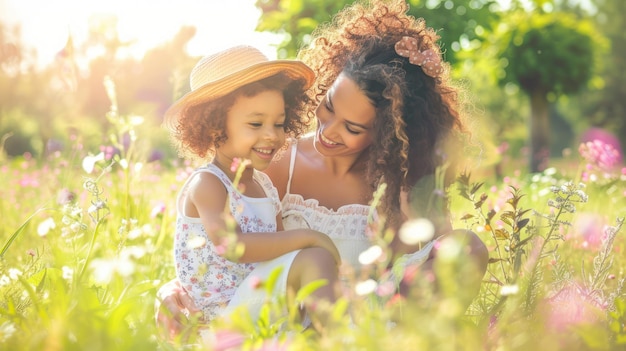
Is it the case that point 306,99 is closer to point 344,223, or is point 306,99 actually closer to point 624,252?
point 344,223

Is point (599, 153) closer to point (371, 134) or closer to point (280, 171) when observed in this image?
point (371, 134)

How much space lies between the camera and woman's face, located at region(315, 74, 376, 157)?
2605 millimetres

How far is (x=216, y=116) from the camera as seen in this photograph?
97.3 inches

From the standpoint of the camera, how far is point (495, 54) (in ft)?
39.5

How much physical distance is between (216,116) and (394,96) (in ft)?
2.23

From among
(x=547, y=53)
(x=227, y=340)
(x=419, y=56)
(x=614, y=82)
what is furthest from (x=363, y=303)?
(x=614, y=82)

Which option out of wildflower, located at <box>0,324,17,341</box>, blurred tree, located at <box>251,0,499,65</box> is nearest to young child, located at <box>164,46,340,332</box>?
wildflower, located at <box>0,324,17,341</box>

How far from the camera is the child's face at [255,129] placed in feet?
7.76

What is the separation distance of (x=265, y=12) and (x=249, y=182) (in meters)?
3.71

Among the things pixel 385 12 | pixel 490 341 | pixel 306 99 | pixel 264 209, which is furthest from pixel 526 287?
pixel 385 12

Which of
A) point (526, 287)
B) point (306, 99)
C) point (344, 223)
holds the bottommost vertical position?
point (344, 223)

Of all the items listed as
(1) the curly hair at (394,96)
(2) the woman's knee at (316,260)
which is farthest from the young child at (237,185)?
(1) the curly hair at (394,96)

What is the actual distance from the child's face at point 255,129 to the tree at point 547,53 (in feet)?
32.9

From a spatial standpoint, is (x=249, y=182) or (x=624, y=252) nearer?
(x=249, y=182)
